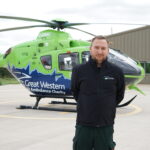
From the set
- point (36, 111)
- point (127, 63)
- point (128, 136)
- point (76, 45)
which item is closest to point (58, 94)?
point (36, 111)

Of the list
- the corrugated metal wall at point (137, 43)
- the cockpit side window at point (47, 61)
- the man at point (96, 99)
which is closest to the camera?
the man at point (96, 99)

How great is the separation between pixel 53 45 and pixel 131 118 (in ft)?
12.0

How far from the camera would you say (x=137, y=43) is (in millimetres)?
33688

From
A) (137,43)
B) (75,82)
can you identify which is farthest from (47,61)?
(137,43)

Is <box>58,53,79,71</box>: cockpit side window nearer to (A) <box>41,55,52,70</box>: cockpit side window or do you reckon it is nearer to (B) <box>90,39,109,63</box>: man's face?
(A) <box>41,55,52,70</box>: cockpit side window

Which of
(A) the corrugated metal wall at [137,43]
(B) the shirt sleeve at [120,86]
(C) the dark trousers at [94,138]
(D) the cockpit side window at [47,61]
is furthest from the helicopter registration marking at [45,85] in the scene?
(A) the corrugated metal wall at [137,43]

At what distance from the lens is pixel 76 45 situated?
12.0 meters

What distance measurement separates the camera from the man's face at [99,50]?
365cm

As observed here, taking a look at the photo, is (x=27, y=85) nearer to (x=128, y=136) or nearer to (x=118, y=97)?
(x=128, y=136)

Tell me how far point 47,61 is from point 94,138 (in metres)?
8.35

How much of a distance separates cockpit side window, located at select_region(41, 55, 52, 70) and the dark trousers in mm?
8185

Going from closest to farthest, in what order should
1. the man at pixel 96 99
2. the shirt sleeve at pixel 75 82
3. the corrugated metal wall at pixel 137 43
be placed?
the man at pixel 96 99 < the shirt sleeve at pixel 75 82 < the corrugated metal wall at pixel 137 43

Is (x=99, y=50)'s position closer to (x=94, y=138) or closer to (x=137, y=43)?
(x=94, y=138)

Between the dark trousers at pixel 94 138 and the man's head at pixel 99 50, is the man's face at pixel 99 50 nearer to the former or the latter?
the man's head at pixel 99 50
